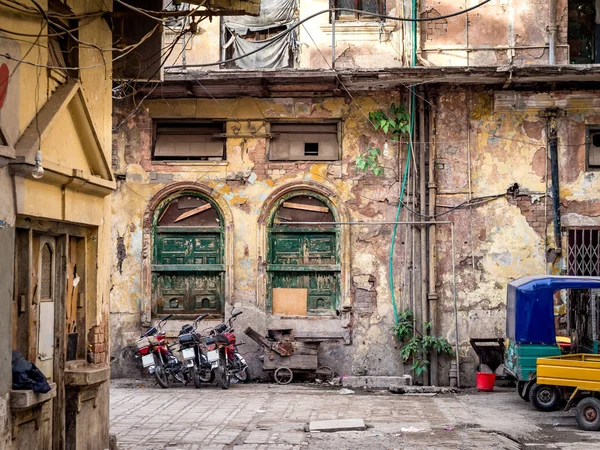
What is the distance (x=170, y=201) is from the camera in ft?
53.9

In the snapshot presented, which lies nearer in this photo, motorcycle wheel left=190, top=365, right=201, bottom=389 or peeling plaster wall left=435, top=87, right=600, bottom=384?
motorcycle wheel left=190, top=365, right=201, bottom=389

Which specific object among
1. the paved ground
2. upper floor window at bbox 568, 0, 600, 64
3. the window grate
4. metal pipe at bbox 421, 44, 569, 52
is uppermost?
upper floor window at bbox 568, 0, 600, 64

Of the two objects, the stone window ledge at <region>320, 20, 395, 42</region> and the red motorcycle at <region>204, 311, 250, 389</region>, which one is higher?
the stone window ledge at <region>320, 20, 395, 42</region>

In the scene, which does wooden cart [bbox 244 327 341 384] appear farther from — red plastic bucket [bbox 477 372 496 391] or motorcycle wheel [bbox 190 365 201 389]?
red plastic bucket [bbox 477 372 496 391]

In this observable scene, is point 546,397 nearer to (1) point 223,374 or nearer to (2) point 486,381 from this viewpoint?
(2) point 486,381

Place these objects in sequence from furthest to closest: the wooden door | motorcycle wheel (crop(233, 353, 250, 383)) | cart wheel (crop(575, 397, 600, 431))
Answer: motorcycle wheel (crop(233, 353, 250, 383)) → cart wheel (crop(575, 397, 600, 431)) → the wooden door

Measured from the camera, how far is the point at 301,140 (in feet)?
53.7

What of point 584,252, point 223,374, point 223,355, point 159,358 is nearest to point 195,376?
point 223,374

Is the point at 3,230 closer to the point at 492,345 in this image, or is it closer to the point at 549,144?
the point at 492,345

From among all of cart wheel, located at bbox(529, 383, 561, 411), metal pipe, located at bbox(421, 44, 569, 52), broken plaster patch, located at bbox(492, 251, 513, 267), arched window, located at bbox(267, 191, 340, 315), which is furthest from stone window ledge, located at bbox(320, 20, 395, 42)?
cart wheel, located at bbox(529, 383, 561, 411)

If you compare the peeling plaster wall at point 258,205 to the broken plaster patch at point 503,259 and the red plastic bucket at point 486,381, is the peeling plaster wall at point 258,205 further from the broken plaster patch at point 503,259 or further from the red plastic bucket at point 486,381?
the broken plaster patch at point 503,259

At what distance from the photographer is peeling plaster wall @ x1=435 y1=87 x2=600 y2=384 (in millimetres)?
15766

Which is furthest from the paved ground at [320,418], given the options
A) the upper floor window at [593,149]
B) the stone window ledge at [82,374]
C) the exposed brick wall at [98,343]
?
the upper floor window at [593,149]

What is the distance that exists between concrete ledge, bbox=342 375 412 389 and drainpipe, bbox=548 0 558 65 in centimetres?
623
